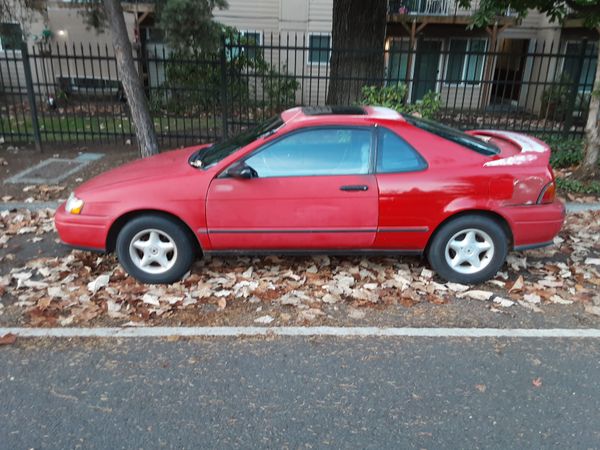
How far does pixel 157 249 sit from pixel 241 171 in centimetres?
103

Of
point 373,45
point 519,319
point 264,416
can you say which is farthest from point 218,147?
point 373,45

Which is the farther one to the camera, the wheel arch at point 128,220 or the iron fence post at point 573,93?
the iron fence post at point 573,93

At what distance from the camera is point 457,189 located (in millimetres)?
4277

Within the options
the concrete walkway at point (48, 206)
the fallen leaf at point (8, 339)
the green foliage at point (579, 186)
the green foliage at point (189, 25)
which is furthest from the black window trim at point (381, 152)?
the green foliage at point (189, 25)

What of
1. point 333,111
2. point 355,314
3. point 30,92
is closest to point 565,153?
point 333,111

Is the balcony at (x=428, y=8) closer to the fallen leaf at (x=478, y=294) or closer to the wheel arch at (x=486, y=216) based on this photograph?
the wheel arch at (x=486, y=216)

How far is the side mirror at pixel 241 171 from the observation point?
4.17m

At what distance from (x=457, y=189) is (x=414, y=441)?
7.36ft

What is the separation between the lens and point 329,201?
4254 millimetres

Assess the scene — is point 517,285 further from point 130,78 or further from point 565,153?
point 130,78

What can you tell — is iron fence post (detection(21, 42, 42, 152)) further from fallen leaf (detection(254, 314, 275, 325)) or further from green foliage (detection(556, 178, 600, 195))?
green foliage (detection(556, 178, 600, 195))

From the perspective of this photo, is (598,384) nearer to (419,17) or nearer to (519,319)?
(519,319)

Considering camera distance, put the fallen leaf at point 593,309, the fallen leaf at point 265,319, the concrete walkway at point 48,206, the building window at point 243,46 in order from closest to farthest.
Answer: the fallen leaf at point 265,319 < the fallen leaf at point 593,309 < the concrete walkway at point 48,206 < the building window at point 243,46

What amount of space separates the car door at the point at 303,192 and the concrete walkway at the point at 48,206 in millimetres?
3520
